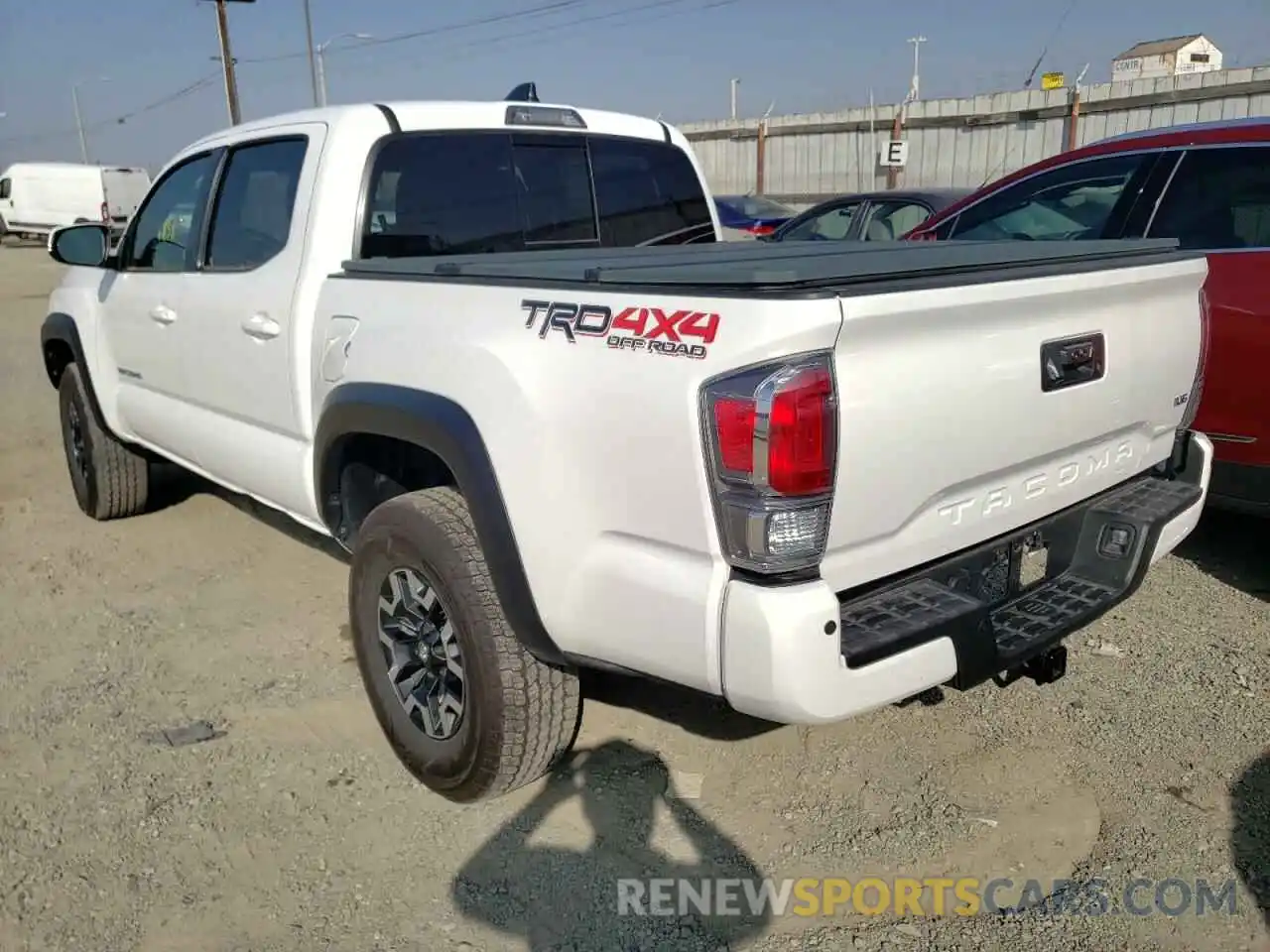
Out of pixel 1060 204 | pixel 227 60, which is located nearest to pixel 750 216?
pixel 1060 204

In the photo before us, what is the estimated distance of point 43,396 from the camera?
9.07m

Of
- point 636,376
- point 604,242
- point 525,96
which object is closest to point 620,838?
point 636,376

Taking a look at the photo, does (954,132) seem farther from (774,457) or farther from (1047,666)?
(774,457)

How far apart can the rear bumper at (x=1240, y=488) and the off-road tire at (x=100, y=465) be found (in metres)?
4.92

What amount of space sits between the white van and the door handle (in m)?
29.3

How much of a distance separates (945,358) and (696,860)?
1.44 metres

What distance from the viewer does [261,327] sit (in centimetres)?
346

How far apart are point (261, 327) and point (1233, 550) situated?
423 centimetres

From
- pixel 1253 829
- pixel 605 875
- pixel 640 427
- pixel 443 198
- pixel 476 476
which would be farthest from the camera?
pixel 443 198

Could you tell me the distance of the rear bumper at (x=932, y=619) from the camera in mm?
2010

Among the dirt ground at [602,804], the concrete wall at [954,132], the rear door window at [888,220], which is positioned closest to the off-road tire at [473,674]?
the dirt ground at [602,804]

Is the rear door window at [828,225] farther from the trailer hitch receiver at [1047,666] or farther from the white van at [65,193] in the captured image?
the white van at [65,193]

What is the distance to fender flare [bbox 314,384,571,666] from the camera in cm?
243

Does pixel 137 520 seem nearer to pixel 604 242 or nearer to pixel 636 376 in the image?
pixel 604 242
